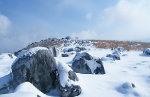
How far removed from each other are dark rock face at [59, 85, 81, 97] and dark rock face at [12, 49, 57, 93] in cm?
69

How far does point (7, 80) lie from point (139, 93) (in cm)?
464

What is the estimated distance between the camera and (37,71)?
10.9 feet

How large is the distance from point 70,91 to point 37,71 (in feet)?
4.45

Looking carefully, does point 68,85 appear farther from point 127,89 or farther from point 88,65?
point 88,65

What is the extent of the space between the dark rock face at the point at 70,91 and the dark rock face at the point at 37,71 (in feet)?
2.26

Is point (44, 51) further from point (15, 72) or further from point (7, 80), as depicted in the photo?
point (7, 80)

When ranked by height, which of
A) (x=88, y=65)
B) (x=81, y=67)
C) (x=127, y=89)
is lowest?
(x=127, y=89)

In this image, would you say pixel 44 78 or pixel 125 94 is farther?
pixel 44 78

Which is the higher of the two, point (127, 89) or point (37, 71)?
point (37, 71)

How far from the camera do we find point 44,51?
3.56 meters

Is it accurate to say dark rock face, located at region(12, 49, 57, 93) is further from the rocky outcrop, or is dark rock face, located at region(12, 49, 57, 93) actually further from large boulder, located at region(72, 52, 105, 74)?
large boulder, located at region(72, 52, 105, 74)

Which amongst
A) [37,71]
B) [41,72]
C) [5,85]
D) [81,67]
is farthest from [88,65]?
[5,85]

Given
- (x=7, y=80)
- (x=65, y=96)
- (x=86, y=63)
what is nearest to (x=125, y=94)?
(x=65, y=96)

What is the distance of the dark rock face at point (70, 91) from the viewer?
2873 millimetres
